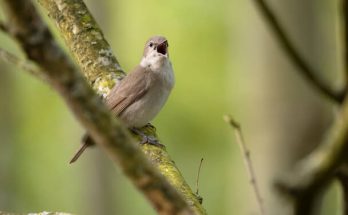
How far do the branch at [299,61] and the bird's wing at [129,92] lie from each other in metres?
3.10

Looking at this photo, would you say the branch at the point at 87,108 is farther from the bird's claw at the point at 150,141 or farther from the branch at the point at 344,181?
the bird's claw at the point at 150,141

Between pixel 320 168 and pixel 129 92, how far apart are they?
4.09m

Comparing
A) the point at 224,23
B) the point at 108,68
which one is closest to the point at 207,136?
the point at 224,23

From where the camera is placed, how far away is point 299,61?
1451 mm

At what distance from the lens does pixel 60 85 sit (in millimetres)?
1491

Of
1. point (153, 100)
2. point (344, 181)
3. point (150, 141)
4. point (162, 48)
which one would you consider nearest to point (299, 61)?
point (344, 181)

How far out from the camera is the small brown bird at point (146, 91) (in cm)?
509

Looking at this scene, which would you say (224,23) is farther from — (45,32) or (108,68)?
(45,32)

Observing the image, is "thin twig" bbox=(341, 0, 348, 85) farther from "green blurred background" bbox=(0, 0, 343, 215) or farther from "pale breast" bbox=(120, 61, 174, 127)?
"green blurred background" bbox=(0, 0, 343, 215)

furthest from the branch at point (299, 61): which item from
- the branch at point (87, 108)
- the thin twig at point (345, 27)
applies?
the branch at point (87, 108)

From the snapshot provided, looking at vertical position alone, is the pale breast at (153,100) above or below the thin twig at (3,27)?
above

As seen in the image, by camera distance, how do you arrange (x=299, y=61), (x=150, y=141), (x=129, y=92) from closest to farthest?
(x=299, y=61) < (x=150, y=141) < (x=129, y=92)

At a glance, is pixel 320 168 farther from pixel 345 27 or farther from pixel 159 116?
pixel 159 116

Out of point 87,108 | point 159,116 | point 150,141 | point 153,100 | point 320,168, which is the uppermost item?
point 159,116
